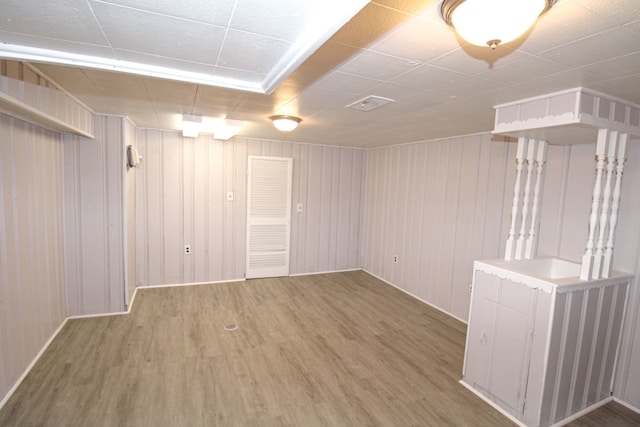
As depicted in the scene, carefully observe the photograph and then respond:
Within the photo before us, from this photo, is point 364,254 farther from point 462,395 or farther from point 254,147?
point 462,395

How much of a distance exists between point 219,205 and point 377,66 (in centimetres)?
397

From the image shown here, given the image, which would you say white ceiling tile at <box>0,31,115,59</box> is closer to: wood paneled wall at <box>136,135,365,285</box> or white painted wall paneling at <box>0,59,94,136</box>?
white painted wall paneling at <box>0,59,94,136</box>

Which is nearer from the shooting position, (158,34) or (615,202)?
(158,34)

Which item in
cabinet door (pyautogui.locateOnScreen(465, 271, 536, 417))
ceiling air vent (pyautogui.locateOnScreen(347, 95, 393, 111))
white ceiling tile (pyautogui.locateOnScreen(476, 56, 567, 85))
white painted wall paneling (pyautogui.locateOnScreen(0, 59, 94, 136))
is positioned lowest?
cabinet door (pyautogui.locateOnScreen(465, 271, 536, 417))

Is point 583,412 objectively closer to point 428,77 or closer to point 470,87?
point 470,87

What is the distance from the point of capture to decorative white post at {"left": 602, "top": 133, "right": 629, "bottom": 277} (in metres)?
2.42

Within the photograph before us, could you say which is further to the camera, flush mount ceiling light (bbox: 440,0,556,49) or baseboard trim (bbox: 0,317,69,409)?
baseboard trim (bbox: 0,317,69,409)

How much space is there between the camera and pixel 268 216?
558 centimetres

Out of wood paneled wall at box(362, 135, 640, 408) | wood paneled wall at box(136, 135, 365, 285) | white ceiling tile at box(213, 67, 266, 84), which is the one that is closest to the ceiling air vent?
white ceiling tile at box(213, 67, 266, 84)

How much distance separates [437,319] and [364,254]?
2283 mm

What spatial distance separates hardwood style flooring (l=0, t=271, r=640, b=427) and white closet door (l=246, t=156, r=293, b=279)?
3.98 ft

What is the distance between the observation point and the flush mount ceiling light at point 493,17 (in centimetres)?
110

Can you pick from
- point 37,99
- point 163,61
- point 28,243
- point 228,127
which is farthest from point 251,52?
point 28,243

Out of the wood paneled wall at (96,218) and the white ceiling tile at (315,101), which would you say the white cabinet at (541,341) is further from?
the wood paneled wall at (96,218)
